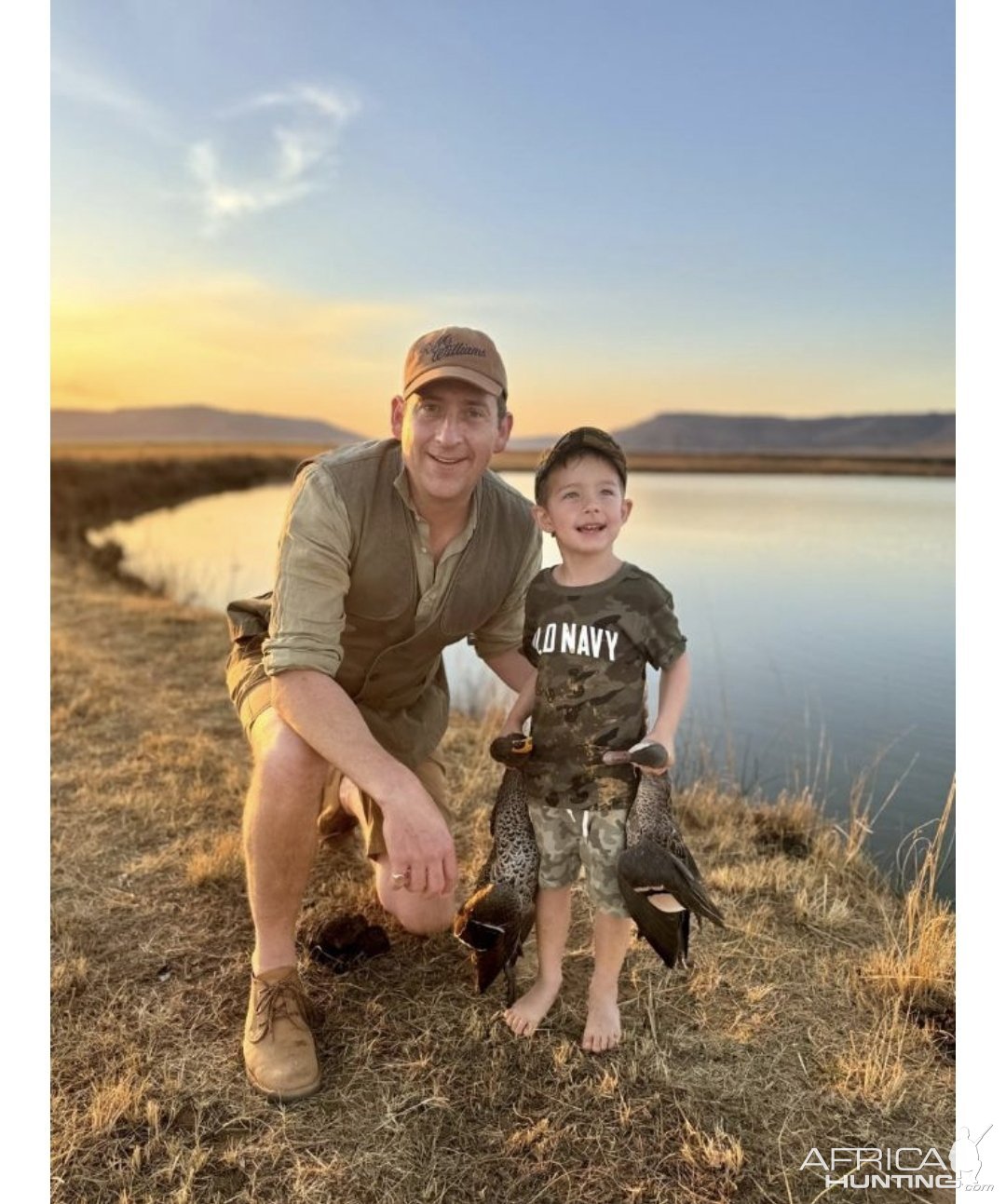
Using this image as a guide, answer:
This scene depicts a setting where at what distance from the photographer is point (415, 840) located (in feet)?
7.57

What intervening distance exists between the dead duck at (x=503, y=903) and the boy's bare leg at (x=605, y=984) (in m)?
0.22

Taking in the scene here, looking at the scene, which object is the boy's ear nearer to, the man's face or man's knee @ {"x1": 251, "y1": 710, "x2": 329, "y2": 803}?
the man's face

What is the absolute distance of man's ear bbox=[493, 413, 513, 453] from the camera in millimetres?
2752

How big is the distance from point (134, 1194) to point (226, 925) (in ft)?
3.69

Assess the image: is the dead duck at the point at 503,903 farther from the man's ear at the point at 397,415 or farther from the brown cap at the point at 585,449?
the man's ear at the point at 397,415

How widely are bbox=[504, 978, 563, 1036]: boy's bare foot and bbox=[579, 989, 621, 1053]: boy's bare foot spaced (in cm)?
12

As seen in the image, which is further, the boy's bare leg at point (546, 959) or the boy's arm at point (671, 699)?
the boy's bare leg at point (546, 959)

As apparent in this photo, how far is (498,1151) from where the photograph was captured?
→ 85.9 inches

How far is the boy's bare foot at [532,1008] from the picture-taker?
2566 millimetres

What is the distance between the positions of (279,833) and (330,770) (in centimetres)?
35

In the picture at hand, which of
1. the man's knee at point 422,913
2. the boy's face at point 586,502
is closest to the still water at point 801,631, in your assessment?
the boy's face at point 586,502

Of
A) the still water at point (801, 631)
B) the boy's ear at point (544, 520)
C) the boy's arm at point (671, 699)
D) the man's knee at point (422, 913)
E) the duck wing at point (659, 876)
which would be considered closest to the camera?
the duck wing at point (659, 876)
